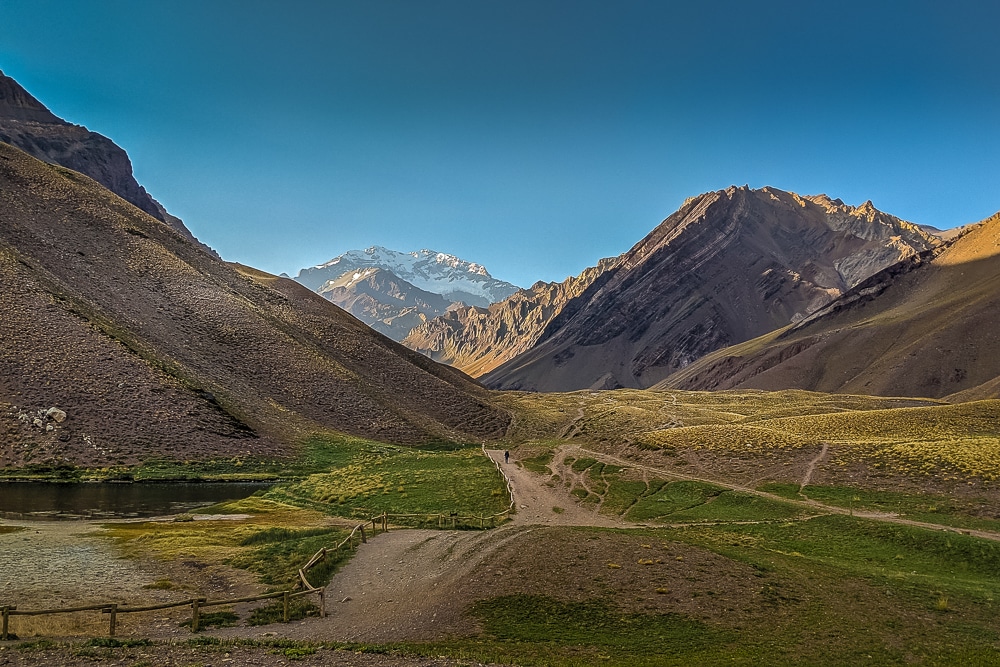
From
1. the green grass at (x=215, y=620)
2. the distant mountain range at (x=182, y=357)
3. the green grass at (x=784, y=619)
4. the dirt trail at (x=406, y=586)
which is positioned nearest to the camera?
the green grass at (x=784, y=619)

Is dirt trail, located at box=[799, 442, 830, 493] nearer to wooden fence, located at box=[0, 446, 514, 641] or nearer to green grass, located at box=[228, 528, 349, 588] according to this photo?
wooden fence, located at box=[0, 446, 514, 641]

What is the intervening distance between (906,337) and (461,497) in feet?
507

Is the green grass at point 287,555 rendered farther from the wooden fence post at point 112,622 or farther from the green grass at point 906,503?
the green grass at point 906,503

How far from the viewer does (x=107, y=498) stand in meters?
46.4

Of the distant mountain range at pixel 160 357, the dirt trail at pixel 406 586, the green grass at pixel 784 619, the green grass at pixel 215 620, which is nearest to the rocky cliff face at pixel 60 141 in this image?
the distant mountain range at pixel 160 357

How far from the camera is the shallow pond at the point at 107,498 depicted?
135 feet

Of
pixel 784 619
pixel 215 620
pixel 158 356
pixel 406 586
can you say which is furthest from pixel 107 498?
pixel 784 619

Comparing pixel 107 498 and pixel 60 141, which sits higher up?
pixel 60 141

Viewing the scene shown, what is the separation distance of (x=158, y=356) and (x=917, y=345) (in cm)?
16295

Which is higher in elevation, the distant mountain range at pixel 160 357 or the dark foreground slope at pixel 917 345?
the dark foreground slope at pixel 917 345

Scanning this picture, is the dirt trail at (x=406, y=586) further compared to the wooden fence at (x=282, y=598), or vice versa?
the dirt trail at (x=406, y=586)

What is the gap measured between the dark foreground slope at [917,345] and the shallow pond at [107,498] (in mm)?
114660

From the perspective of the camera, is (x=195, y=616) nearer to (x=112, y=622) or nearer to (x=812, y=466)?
(x=112, y=622)

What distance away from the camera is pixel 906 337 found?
516 ft
